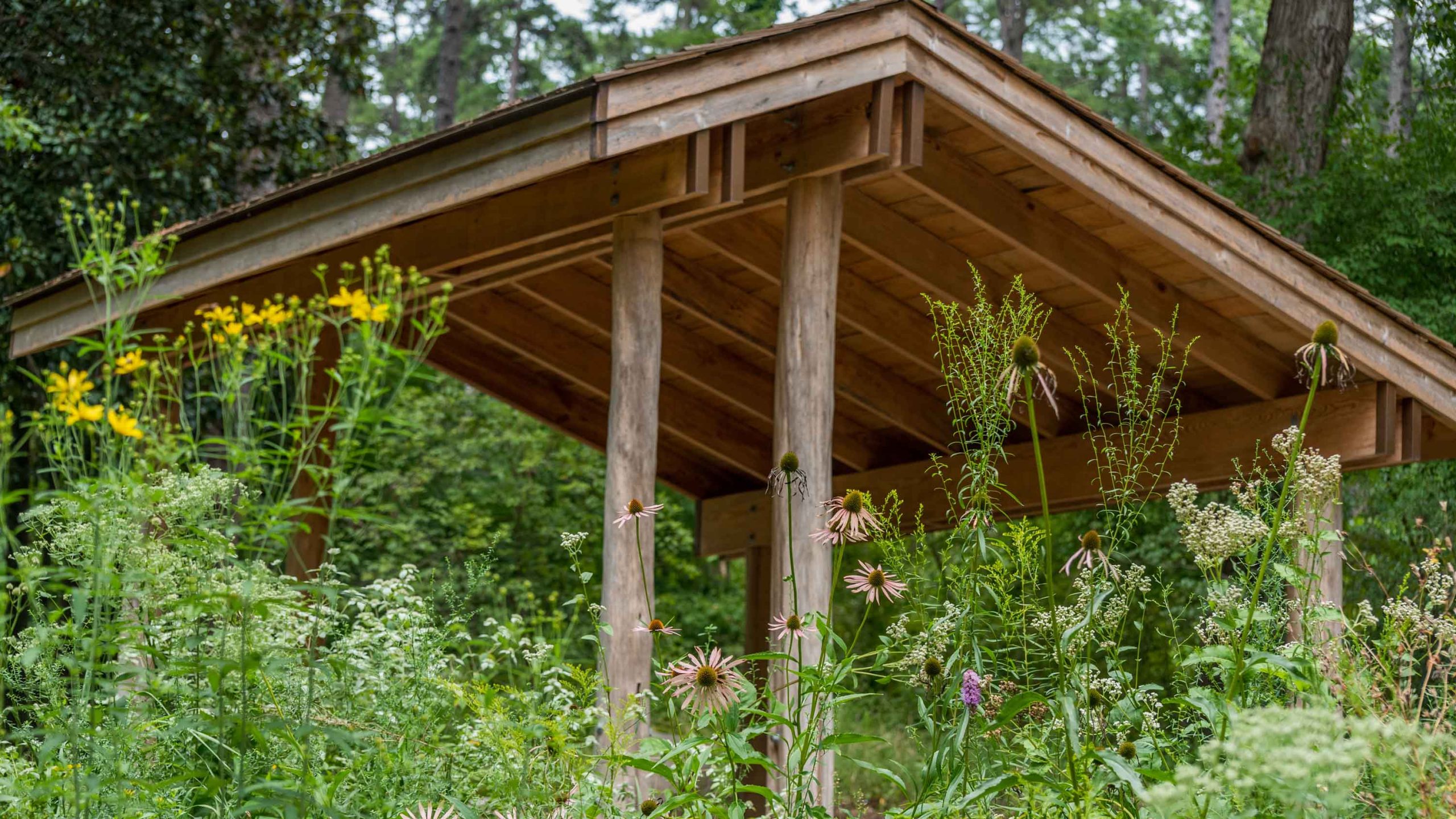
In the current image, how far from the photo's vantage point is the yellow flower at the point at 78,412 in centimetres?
232

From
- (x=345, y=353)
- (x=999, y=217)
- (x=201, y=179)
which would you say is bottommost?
(x=345, y=353)

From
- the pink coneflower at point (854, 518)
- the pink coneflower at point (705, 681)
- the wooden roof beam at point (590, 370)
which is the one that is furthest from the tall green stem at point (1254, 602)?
the wooden roof beam at point (590, 370)

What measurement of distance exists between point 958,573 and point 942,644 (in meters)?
0.23

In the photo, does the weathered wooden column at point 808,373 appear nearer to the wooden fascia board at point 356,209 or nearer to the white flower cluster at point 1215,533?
the wooden fascia board at point 356,209

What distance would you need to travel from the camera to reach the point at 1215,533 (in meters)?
2.41

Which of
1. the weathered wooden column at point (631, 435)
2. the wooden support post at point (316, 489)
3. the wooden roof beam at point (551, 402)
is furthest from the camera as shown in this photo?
the wooden roof beam at point (551, 402)

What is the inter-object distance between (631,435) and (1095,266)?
93.3 inches

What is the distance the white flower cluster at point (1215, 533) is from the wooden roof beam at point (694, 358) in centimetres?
515

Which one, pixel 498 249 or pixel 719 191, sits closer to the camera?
pixel 719 191

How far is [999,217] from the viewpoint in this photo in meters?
5.74

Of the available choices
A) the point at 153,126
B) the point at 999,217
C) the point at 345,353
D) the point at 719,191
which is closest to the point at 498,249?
the point at 719,191

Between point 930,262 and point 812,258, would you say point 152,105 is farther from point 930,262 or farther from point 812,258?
point 812,258

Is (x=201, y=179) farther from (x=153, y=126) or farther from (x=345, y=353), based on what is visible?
(x=345, y=353)

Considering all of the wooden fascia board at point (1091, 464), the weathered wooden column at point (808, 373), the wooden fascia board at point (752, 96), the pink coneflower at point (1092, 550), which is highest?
the wooden fascia board at point (752, 96)
